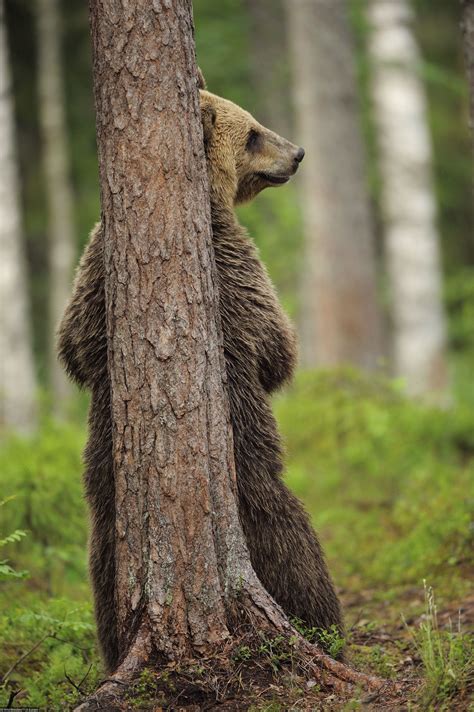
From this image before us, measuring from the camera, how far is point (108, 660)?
453 cm

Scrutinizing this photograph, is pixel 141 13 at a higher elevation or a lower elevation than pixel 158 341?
higher

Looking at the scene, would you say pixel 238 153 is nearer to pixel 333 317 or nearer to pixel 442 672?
pixel 442 672

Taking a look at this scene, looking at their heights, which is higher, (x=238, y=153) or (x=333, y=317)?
(x=238, y=153)

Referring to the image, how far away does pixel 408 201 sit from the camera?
13625mm

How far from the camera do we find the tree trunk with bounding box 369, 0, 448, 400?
13484mm

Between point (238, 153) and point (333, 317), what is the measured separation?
23.1ft

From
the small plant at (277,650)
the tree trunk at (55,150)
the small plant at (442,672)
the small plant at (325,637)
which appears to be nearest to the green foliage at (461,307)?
the small plant at (325,637)

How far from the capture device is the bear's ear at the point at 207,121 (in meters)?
5.01

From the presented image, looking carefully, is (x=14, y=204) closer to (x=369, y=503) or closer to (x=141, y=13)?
(x=369, y=503)

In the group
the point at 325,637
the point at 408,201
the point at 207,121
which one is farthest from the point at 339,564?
the point at 408,201

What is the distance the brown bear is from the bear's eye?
0.45 metres

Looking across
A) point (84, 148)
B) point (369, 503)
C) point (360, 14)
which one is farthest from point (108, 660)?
point (84, 148)

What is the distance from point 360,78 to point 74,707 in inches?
612

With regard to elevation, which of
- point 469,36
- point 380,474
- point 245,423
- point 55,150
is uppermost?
point 55,150
